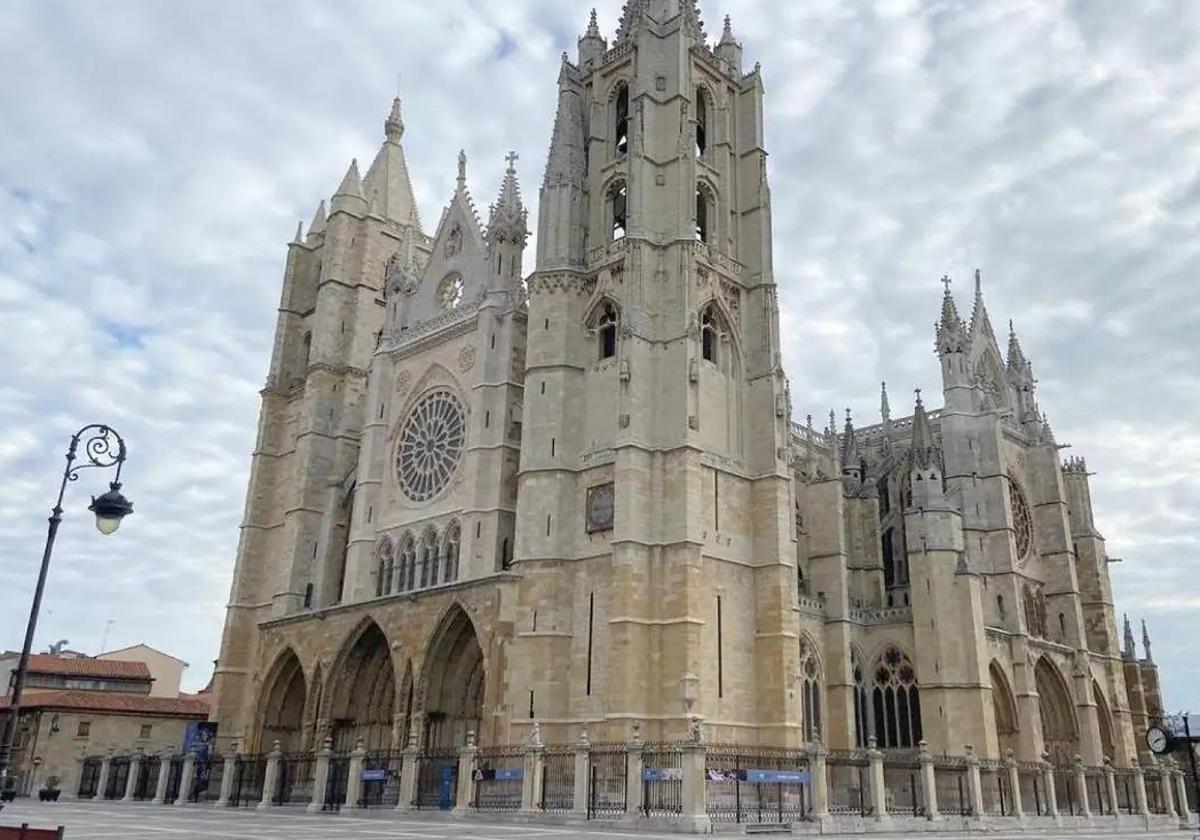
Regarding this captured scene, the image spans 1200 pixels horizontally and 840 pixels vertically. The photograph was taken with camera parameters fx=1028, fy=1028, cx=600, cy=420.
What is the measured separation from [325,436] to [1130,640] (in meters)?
37.1

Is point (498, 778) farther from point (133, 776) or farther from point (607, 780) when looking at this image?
point (133, 776)

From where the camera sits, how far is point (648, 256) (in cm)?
3259

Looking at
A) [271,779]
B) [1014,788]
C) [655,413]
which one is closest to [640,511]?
[655,413]

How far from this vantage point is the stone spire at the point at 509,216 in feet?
120

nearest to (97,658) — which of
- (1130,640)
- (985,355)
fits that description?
(985,355)

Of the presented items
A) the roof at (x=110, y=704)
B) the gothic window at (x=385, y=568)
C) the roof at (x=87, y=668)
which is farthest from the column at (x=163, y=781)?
the roof at (x=87, y=668)

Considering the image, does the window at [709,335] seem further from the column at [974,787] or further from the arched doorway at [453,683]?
the column at [974,787]

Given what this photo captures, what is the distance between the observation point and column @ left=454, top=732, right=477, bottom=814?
23.7 m

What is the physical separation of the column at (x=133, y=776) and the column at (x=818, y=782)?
78.4 ft

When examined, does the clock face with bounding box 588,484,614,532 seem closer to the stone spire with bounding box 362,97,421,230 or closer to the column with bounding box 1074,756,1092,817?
the column with bounding box 1074,756,1092,817

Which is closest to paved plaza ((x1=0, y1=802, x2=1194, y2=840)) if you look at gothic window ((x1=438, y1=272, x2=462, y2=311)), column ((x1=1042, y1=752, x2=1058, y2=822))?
column ((x1=1042, y1=752, x2=1058, y2=822))

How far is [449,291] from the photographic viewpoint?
39.5m

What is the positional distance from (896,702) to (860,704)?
4.14 feet

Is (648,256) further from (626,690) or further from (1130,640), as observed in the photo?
(1130,640)
